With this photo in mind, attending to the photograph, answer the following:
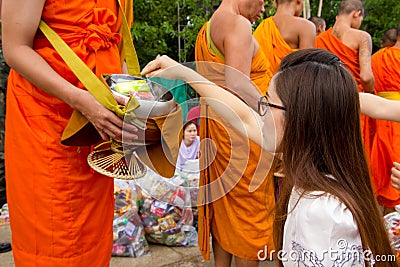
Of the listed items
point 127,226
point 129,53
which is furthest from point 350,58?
point 129,53

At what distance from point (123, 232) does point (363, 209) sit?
7.11ft

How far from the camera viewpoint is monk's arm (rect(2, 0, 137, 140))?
57.5 inches

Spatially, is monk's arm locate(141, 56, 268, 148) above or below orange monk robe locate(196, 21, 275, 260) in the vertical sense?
above

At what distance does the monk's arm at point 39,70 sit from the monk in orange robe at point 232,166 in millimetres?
956

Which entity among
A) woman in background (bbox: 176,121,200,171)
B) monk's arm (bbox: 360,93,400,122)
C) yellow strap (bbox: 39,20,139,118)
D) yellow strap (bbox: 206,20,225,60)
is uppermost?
yellow strap (bbox: 206,20,225,60)

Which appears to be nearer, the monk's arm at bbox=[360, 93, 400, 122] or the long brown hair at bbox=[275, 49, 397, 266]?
the long brown hair at bbox=[275, 49, 397, 266]

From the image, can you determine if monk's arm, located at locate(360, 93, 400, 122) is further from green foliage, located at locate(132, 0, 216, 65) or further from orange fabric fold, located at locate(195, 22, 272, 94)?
green foliage, located at locate(132, 0, 216, 65)

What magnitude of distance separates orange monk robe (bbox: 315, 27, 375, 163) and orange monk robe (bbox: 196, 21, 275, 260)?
1826 mm

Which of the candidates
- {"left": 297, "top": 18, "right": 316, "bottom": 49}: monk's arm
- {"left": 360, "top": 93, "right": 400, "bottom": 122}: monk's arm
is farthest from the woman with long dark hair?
{"left": 297, "top": 18, "right": 316, "bottom": 49}: monk's arm

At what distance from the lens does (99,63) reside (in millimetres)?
1617

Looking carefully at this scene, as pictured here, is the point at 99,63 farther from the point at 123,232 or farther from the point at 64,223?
the point at 123,232

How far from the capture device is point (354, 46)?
162 inches

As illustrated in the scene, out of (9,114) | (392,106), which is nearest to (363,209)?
(392,106)

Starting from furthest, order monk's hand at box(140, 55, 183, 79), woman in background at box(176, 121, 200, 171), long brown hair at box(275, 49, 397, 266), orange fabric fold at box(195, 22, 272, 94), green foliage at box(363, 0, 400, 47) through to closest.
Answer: green foliage at box(363, 0, 400, 47) → woman in background at box(176, 121, 200, 171) → orange fabric fold at box(195, 22, 272, 94) → monk's hand at box(140, 55, 183, 79) → long brown hair at box(275, 49, 397, 266)
